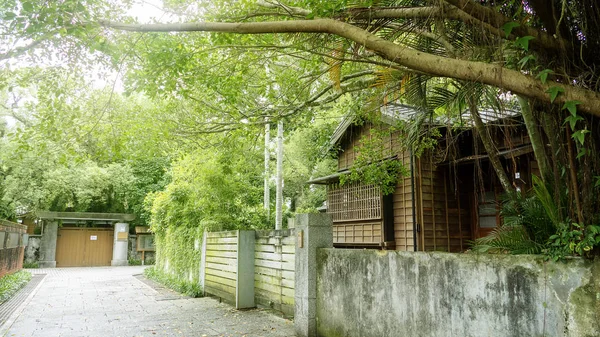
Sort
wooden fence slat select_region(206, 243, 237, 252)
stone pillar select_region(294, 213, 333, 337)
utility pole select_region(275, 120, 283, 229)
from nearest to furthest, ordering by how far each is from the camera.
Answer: stone pillar select_region(294, 213, 333, 337)
wooden fence slat select_region(206, 243, 237, 252)
utility pole select_region(275, 120, 283, 229)

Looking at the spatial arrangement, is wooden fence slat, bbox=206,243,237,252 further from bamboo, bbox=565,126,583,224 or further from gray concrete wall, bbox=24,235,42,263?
gray concrete wall, bbox=24,235,42,263

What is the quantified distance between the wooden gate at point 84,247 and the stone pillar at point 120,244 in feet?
2.75

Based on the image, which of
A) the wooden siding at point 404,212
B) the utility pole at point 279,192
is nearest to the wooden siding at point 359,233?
the wooden siding at point 404,212

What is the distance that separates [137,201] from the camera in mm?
27172

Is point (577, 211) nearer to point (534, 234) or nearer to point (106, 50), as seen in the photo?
point (534, 234)

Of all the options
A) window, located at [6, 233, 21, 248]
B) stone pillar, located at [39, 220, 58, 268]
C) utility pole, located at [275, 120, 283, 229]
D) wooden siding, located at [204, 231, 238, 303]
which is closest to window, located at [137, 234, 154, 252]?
stone pillar, located at [39, 220, 58, 268]

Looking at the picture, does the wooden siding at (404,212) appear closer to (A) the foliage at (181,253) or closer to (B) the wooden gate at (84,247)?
(A) the foliage at (181,253)

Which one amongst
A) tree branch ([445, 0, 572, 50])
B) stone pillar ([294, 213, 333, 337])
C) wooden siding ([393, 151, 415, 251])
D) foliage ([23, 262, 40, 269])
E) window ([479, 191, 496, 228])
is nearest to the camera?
tree branch ([445, 0, 572, 50])

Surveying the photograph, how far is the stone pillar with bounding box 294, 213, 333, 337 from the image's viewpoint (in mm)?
6316

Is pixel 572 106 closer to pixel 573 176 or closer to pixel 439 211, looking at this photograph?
pixel 573 176

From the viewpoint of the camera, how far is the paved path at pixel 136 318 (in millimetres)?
6898

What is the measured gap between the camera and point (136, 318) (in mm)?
8148

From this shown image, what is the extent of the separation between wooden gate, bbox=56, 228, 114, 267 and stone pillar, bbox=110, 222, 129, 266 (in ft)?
2.75

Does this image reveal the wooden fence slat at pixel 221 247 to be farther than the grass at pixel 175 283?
No
